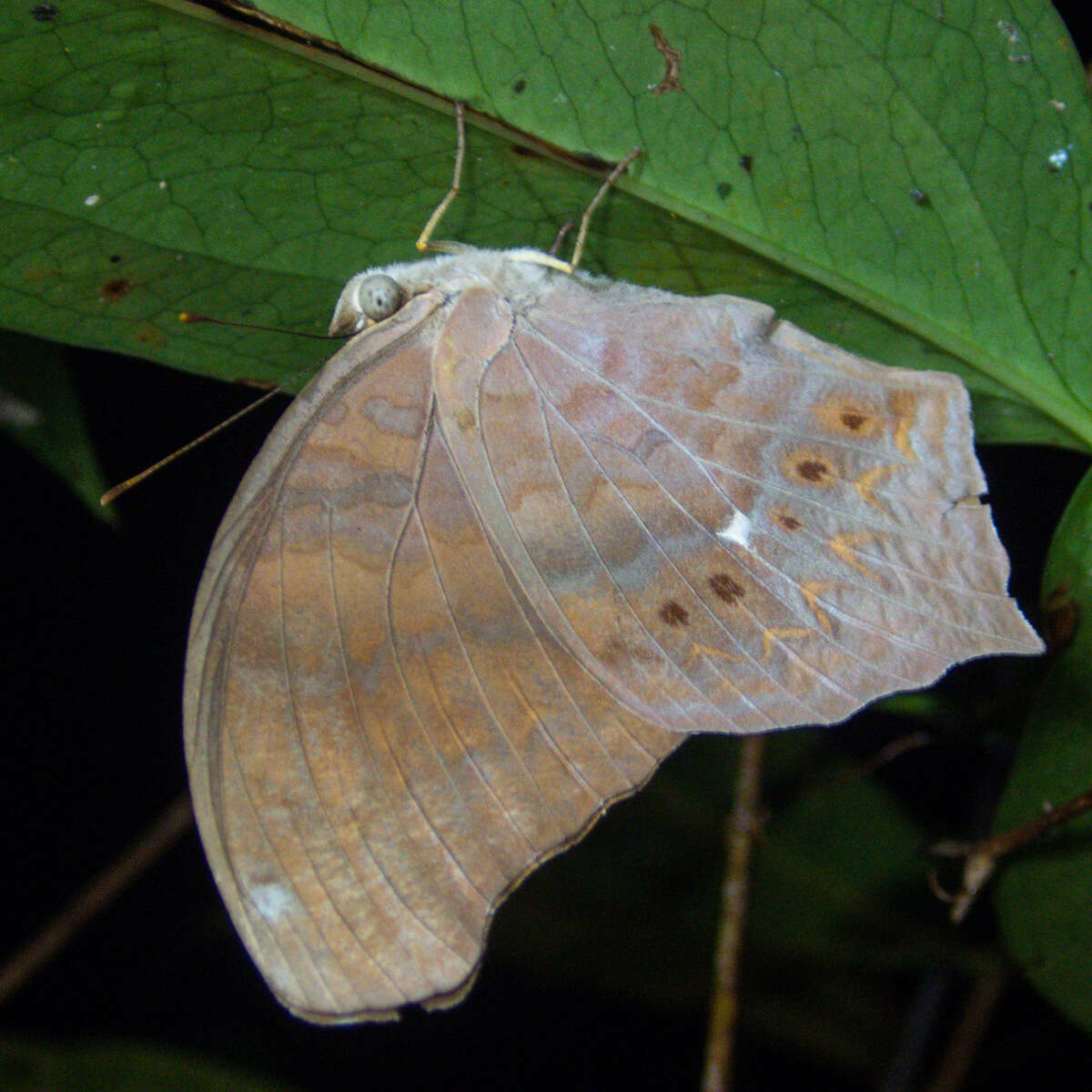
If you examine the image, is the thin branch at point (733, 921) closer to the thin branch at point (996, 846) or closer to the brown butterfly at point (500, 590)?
the thin branch at point (996, 846)

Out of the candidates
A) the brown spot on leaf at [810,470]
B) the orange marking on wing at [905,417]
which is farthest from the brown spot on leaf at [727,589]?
the orange marking on wing at [905,417]

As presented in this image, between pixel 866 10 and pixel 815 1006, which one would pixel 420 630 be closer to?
pixel 866 10

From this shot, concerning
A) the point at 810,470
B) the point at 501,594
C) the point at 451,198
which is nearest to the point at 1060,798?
the point at 810,470

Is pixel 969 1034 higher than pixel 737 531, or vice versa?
pixel 737 531

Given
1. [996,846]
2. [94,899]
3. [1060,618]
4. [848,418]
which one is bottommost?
[94,899]

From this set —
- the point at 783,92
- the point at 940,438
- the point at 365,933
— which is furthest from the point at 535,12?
the point at 365,933

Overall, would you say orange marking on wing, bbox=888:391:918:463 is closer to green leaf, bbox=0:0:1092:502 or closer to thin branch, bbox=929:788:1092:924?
green leaf, bbox=0:0:1092:502

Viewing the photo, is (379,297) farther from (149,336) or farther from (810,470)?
(810,470)
